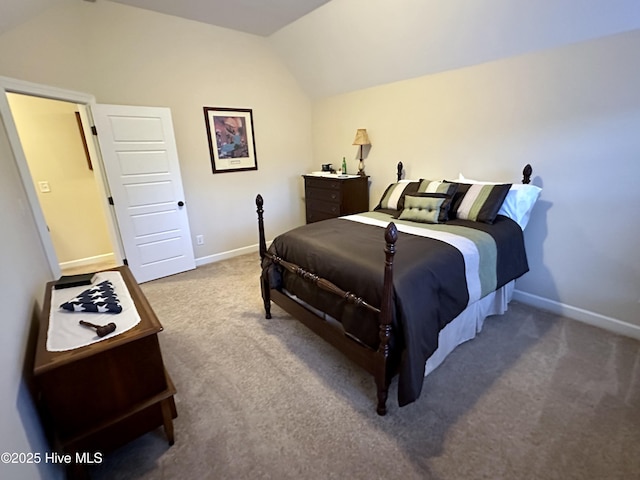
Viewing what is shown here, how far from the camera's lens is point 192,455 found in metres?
1.55

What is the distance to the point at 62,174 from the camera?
3902 mm

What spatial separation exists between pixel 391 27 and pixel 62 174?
14.3 ft

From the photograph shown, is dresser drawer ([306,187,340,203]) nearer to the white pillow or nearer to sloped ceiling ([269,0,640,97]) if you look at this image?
sloped ceiling ([269,0,640,97])

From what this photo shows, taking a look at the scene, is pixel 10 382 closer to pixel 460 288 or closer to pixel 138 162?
pixel 460 288

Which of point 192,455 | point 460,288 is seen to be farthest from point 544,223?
point 192,455

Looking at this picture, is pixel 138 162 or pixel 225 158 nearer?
pixel 138 162

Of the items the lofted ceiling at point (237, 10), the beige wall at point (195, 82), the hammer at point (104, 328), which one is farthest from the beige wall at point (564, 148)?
the hammer at point (104, 328)

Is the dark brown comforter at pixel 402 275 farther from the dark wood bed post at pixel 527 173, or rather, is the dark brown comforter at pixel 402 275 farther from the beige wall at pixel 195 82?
the beige wall at pixel 195 82

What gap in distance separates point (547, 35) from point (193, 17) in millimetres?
3521

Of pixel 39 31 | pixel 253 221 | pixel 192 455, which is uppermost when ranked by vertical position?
pixel 39 31

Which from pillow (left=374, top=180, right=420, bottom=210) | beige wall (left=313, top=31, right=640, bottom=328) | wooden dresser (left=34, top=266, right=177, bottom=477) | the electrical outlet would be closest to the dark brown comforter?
beige wall (left=313, top=31, right=640, bottom=328)

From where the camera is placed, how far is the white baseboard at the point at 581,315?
2348 millimetres

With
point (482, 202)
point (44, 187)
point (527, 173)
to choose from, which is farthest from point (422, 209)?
point (44, 187)

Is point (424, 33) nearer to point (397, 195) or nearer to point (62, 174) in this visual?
point (397, 195)
